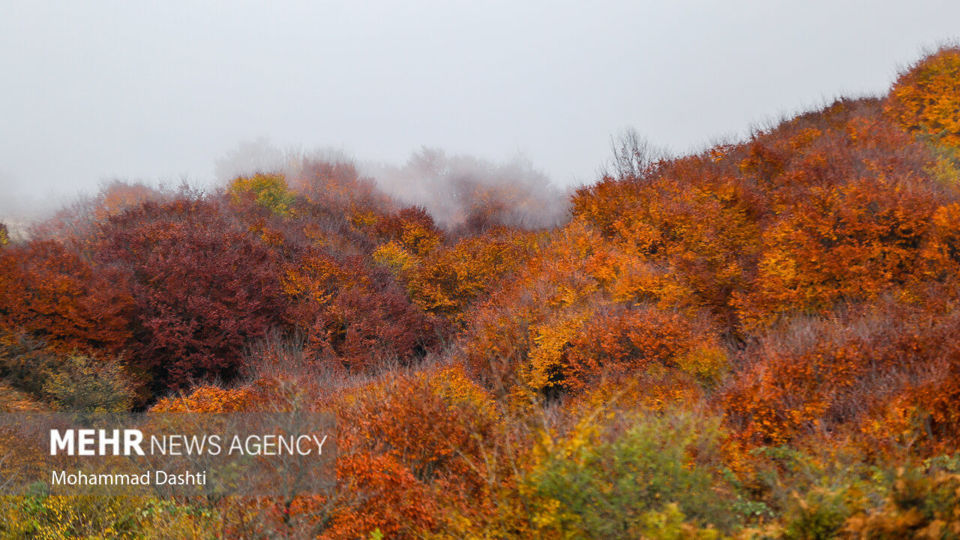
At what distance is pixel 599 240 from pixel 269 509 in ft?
75.5

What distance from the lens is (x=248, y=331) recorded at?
96.3 feet

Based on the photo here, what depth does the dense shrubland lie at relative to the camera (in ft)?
24.2

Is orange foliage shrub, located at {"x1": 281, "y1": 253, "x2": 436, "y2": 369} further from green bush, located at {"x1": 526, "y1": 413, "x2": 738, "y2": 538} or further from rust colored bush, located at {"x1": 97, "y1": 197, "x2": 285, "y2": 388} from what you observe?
green bush, located at {"x1": 526, "y1": 413, "x2": 738, "y2": 538}

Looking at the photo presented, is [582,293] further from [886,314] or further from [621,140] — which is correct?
[621,140]

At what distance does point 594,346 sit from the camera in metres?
20.4

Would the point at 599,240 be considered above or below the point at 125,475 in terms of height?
above

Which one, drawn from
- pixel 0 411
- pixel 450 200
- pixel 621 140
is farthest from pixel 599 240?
pixel 450 200

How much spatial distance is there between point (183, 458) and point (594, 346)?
1423 centimetres

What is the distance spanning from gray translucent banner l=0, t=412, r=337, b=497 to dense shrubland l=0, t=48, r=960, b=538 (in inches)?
16.4

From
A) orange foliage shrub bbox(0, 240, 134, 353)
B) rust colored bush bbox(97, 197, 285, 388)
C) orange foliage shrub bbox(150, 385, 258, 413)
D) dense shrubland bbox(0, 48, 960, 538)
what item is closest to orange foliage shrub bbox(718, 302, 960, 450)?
dense shrubland bbox(0, 48, 960, 538)

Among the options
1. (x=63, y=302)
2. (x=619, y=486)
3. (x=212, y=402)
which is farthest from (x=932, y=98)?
(x=63, y=302)

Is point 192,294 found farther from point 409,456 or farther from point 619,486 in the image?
point 619,486

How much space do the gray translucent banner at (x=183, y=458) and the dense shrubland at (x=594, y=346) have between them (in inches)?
16.4

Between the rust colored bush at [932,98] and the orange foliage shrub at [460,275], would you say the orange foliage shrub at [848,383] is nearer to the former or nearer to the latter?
the rust colored bush at [932,98]
